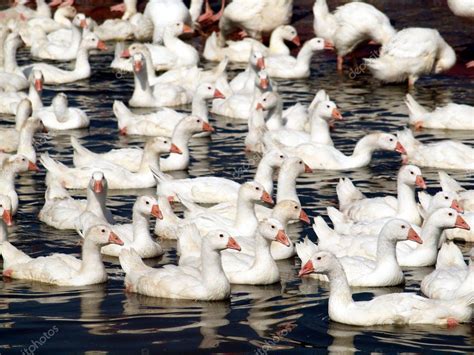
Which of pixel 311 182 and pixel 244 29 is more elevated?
pixel 244 29

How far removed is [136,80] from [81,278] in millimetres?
9457

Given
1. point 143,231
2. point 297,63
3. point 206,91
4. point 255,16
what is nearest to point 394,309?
point 143,231

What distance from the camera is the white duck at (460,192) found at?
53.7 feet

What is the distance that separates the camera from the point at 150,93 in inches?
931

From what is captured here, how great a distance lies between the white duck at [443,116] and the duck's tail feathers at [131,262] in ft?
27.9

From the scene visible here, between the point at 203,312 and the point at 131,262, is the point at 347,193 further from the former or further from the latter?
the point at 203,312

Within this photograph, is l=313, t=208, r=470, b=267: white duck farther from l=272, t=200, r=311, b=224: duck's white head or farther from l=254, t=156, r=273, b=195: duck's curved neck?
l=254, t=156, r=273, b=195: duck's curved neck

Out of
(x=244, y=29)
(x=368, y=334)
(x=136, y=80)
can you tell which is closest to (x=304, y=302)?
(x=368, y=334)

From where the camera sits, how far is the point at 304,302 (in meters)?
13.7

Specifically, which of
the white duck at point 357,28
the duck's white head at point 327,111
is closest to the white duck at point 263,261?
the duck's white head at point 327,111

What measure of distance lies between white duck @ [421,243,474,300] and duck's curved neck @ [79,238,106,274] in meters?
3.18

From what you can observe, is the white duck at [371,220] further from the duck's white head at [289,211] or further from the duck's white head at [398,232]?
the duck's white head at [398,232]

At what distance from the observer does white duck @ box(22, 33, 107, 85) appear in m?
25.2

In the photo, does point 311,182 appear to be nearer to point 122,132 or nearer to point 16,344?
point 122,132
